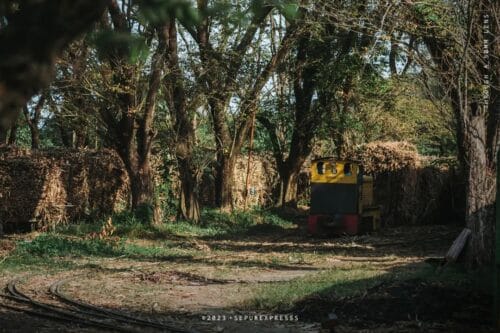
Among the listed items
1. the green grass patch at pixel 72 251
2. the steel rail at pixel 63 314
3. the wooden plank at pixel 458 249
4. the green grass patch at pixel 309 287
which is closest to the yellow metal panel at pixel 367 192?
the green grass patch at pixel 72 251

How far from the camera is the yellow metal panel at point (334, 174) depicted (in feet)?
74.3

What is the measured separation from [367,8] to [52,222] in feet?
39.5

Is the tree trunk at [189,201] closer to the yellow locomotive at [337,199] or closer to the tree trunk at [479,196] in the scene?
the yellow locomotive at [337,199]

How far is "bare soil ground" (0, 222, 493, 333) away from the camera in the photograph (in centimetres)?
897

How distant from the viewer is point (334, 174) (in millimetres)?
22906

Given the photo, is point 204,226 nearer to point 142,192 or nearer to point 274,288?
point 142,192

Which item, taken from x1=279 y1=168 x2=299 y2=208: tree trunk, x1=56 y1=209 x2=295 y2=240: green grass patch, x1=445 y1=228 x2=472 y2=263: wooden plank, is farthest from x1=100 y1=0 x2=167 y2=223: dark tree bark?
x1=445 y1=228 x2=472 y2=263: wooden plank

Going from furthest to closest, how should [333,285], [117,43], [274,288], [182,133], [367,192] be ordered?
[182,133]
[367,192]
[274,288]
[333,285]
[117,43]

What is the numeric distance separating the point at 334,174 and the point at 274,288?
11.6 metres

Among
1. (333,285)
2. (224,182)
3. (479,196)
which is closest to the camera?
(333,285)

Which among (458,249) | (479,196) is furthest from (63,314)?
(479,196)

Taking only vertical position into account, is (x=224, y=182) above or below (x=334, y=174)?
below

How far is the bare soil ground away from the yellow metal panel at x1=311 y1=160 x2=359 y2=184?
3.39m

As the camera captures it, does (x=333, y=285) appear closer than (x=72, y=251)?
Yes
